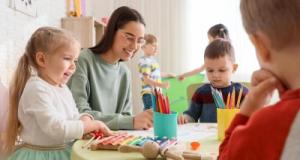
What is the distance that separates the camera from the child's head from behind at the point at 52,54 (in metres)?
1.24

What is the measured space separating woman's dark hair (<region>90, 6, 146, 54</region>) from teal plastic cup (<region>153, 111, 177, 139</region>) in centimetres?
69

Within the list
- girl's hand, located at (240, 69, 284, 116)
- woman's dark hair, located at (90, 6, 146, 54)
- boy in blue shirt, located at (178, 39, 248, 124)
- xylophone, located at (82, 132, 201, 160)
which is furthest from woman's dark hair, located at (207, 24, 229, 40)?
girl's hand, located at (240, 69, 284, 116)

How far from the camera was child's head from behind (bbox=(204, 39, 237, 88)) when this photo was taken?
1554 millimetres

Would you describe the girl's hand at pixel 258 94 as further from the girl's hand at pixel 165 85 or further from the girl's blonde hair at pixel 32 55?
the girl's hand at pixel 165 85

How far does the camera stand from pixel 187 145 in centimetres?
89

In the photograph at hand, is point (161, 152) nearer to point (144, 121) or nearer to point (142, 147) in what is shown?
point (142, 147)

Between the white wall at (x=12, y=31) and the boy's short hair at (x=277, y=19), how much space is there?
1520mm

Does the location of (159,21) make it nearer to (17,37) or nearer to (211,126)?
(17,37)

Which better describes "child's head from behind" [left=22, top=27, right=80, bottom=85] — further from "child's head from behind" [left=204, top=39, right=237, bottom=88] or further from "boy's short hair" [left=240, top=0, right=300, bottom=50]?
"boy's short hair" [left=240, top=0, right=300, bottom=50]

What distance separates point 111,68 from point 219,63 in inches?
17.6

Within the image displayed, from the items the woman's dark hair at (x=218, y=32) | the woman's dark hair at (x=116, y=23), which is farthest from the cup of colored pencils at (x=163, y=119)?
the woman's dark hair at (x=218, y=32)

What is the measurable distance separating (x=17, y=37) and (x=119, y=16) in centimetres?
72

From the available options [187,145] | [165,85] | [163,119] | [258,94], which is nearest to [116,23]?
[163,119]

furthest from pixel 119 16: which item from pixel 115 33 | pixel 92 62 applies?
pixel 92 62
